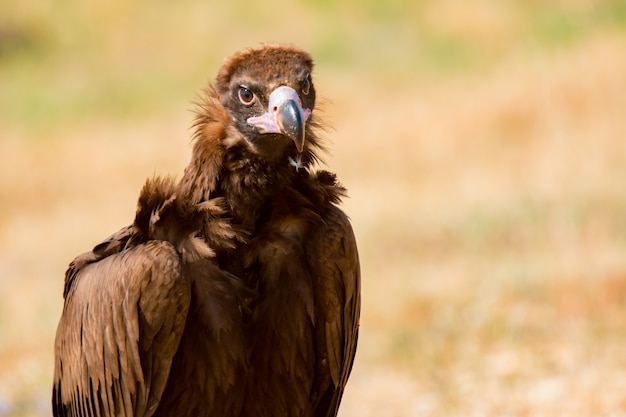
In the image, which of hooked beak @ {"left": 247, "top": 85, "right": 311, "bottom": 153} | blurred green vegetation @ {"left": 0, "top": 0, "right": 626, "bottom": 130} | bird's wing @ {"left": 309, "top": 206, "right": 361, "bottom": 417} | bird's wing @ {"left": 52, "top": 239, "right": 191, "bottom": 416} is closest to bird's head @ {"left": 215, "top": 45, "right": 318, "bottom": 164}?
hooked beak @ {"left": 247, "top": 85, "right": 311, "bottom": 153}

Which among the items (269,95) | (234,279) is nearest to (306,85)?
(269,95)

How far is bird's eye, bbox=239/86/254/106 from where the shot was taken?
4.77 metres

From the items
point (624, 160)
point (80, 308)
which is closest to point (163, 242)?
point (80, 308)

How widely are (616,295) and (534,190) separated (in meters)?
5.81

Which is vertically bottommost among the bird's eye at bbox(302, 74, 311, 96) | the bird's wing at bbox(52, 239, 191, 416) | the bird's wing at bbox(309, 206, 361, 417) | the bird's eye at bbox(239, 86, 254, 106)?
the bird's wing at bbox(52, 239, 191, 416)

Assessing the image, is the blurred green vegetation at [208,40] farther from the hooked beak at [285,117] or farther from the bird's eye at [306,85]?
the hooked beak at [285,117]

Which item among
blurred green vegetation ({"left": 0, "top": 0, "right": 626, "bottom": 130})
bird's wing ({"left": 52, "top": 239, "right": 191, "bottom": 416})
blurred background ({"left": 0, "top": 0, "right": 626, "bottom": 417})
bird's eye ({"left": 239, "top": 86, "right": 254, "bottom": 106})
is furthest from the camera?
blurred green vegetation ({"left": 0, "top": 0, "right": 626, "bottom": 130})

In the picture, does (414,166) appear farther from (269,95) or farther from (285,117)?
(285,117)

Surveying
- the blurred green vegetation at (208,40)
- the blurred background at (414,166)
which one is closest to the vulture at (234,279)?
the blurred background at (414,166)

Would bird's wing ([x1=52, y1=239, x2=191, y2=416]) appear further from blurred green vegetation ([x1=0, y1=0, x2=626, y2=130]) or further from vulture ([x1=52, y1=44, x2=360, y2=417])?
blurred green vegetation ([x1=0, y1=0, x2=626, y2=130])

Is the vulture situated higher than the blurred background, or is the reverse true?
the blurred background

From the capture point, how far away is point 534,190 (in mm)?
16062

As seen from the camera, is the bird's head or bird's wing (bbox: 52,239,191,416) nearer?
bird's wing (bbox: 52,239,191,416)

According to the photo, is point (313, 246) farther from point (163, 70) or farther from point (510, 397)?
point (163, 70)
